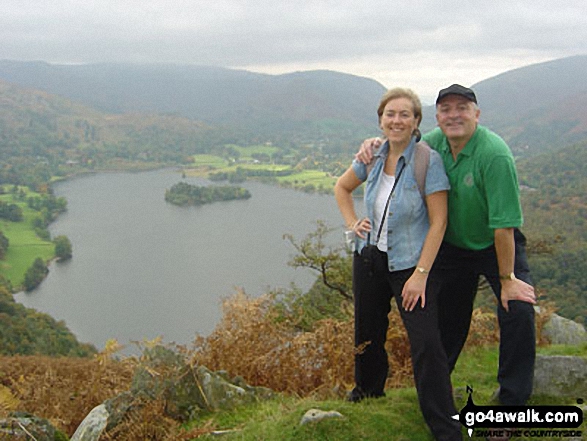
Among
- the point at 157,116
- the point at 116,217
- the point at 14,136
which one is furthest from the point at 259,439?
the point at 157,116

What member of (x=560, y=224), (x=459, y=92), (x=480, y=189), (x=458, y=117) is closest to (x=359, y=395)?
(x=480, y=189)

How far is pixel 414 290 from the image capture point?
7.26 feet

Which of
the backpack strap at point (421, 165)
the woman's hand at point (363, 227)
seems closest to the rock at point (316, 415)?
the woman's hand at point (363, 227)

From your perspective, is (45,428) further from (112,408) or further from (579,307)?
(579,307)

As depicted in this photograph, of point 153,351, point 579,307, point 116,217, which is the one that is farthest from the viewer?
point 116,217

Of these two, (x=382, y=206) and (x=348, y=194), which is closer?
(x=382, y=206)

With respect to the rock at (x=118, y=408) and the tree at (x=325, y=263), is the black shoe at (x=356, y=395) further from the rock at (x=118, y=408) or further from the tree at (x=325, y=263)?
the tree at (x=325, y=263)

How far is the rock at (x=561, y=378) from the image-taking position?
8.50 feet

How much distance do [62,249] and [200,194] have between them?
25.1 metres

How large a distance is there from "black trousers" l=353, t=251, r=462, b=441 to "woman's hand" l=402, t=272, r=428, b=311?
40 mm

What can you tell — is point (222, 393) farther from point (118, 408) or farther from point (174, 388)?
point (118, 408)

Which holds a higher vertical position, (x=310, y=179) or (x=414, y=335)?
(x=414, y=335)

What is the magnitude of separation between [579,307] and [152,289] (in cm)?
2867

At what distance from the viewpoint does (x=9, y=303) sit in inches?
1073
